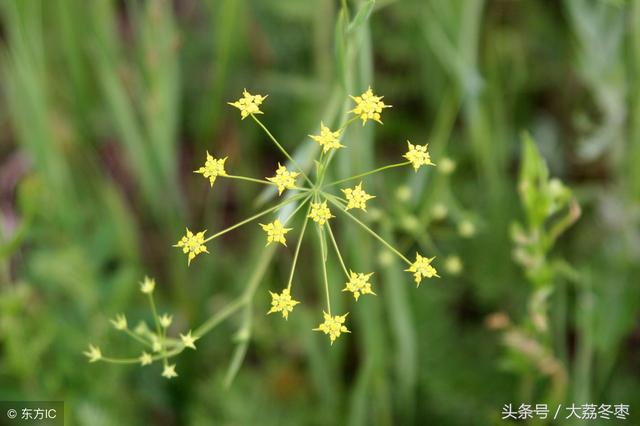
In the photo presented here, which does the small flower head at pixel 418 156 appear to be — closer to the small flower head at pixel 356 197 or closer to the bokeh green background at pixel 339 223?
the small flower head at pixel 356 197

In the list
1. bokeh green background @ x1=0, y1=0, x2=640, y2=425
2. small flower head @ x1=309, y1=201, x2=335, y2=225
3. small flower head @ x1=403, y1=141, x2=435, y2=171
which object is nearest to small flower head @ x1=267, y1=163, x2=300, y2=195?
small flower head @ x1=309, y1=201, x2=335, y2=225

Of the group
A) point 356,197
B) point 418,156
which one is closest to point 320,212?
point 356,197

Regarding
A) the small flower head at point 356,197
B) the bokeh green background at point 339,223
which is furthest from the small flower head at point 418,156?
the bokeh green background at point 339,223

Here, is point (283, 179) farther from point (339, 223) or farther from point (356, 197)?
point (339, 223)

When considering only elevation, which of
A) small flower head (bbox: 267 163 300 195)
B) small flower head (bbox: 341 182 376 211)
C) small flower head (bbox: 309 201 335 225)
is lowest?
small flower head (bbox: 309 201 335 225)

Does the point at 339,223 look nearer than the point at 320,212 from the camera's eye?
No

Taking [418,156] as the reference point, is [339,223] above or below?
above

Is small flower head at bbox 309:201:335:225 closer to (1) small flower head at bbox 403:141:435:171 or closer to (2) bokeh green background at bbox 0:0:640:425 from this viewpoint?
(1) small flower head at bbox 403:141:435:171

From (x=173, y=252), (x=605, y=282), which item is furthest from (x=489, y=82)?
(x=173, y=252)
